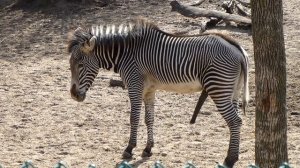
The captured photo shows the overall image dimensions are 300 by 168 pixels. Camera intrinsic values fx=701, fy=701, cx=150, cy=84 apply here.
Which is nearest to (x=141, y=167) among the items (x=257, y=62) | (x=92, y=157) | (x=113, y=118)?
(x=92, y=157)

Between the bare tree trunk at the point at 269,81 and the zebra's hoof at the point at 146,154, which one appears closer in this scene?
the bare tree trunk at the point at 269,81

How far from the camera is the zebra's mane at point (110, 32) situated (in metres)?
8.80

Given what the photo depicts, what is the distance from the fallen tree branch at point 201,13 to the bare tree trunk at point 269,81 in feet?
29.9

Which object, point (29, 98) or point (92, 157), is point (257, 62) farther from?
point (29, 98)

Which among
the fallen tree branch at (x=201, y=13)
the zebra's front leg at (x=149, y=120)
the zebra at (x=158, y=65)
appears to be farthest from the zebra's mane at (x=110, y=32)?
the fallen tree branch at (x=201, y=13)

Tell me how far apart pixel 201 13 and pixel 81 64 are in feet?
22.5

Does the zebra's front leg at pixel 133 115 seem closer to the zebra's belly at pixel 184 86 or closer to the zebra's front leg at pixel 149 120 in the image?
the zebra's front leg at pixel 149 120

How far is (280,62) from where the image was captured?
5215 mm

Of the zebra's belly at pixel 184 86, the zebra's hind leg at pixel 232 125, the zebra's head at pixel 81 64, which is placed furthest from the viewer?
the zebra's head at pixel 81 64

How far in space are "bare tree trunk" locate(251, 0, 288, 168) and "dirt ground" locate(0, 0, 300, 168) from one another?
2.65 meters

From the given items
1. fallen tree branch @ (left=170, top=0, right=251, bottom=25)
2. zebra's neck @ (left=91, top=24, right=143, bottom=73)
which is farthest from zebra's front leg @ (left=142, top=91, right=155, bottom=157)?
Answer: fallen tree branch @ (left=170, top=0, right=251, bottom=25)

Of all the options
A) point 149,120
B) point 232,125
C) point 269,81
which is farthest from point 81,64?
point 269,81

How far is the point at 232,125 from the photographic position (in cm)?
830

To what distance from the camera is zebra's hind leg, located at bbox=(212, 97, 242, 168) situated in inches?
324
